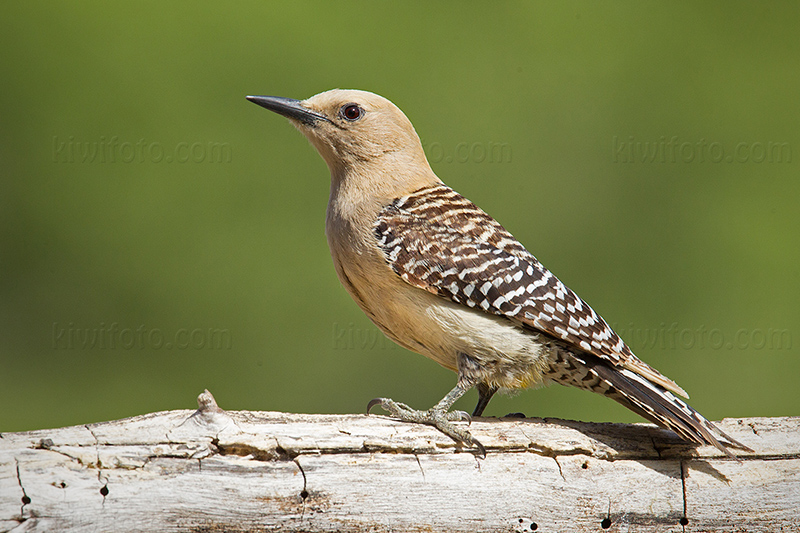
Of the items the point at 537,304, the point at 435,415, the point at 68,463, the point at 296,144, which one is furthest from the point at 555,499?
the point at 296,144

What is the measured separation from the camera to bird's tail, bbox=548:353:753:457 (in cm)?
434

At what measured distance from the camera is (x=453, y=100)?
411 inches

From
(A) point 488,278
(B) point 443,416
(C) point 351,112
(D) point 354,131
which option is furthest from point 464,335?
(C) point 351,112

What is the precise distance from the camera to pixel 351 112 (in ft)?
18.0

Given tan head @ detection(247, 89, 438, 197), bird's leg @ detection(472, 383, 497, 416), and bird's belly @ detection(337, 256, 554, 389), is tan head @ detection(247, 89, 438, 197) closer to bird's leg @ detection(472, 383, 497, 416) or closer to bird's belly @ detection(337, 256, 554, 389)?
bird's belly @ detection(337, 256, 554, 389)

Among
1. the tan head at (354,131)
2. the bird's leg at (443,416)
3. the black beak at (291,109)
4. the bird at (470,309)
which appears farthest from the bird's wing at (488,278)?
the black beak at (291,109)

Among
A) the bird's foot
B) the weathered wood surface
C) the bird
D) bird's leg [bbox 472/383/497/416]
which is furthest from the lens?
bird's leg [bbox 472/383/497/416]

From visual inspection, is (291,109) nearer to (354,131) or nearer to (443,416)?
(354,131)

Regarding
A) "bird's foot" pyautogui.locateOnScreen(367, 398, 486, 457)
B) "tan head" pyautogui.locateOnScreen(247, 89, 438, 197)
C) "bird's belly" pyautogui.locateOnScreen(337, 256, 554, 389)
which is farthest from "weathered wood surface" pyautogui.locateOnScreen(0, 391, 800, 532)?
"tan head" pyautogui.locateOnScreen(247, 89, 438, 197)

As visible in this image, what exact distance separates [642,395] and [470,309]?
1.13 meters

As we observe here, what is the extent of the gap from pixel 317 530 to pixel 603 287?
6.67m

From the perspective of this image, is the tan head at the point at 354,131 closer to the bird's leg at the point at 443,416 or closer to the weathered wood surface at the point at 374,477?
the bird's leg at the point at 443,416

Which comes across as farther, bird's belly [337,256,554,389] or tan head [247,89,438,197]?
tan head [247,89,438,197]

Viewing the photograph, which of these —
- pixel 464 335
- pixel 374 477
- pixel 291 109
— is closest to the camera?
pixel 374 477
